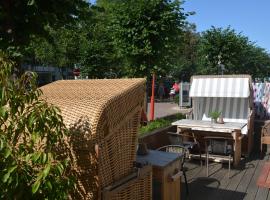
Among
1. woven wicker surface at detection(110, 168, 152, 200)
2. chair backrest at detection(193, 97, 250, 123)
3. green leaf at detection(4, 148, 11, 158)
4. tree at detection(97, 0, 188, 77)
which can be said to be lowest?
woven wicker surface at detection(110, 168, 152, 200)

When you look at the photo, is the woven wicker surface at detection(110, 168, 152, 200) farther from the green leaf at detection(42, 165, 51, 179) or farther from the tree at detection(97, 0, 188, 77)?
the tree at detection(97, 0, 188, 77)

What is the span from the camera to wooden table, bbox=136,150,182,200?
179 inches

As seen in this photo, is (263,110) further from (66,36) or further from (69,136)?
(66,36)

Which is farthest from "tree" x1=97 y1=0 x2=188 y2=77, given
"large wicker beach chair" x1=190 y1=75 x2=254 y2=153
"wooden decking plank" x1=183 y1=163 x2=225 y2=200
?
"wooden decking plank" x1=183 y1=163 x2=225 y2=200

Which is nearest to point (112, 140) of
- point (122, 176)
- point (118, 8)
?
point (122, 176)

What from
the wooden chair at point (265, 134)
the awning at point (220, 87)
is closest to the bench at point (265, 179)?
the wooden chair at point (265, 134)

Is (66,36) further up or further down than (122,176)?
further up

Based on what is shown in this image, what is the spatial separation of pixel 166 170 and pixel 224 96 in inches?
228

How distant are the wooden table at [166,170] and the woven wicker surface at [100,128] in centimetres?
85

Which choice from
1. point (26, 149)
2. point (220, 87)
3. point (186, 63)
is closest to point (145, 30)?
point (220, 87)

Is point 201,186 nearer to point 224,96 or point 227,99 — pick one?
point 224,96

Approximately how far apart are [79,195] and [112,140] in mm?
559

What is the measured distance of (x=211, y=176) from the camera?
7.65m

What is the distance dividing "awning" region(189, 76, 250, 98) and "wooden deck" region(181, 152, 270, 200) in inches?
71.9
